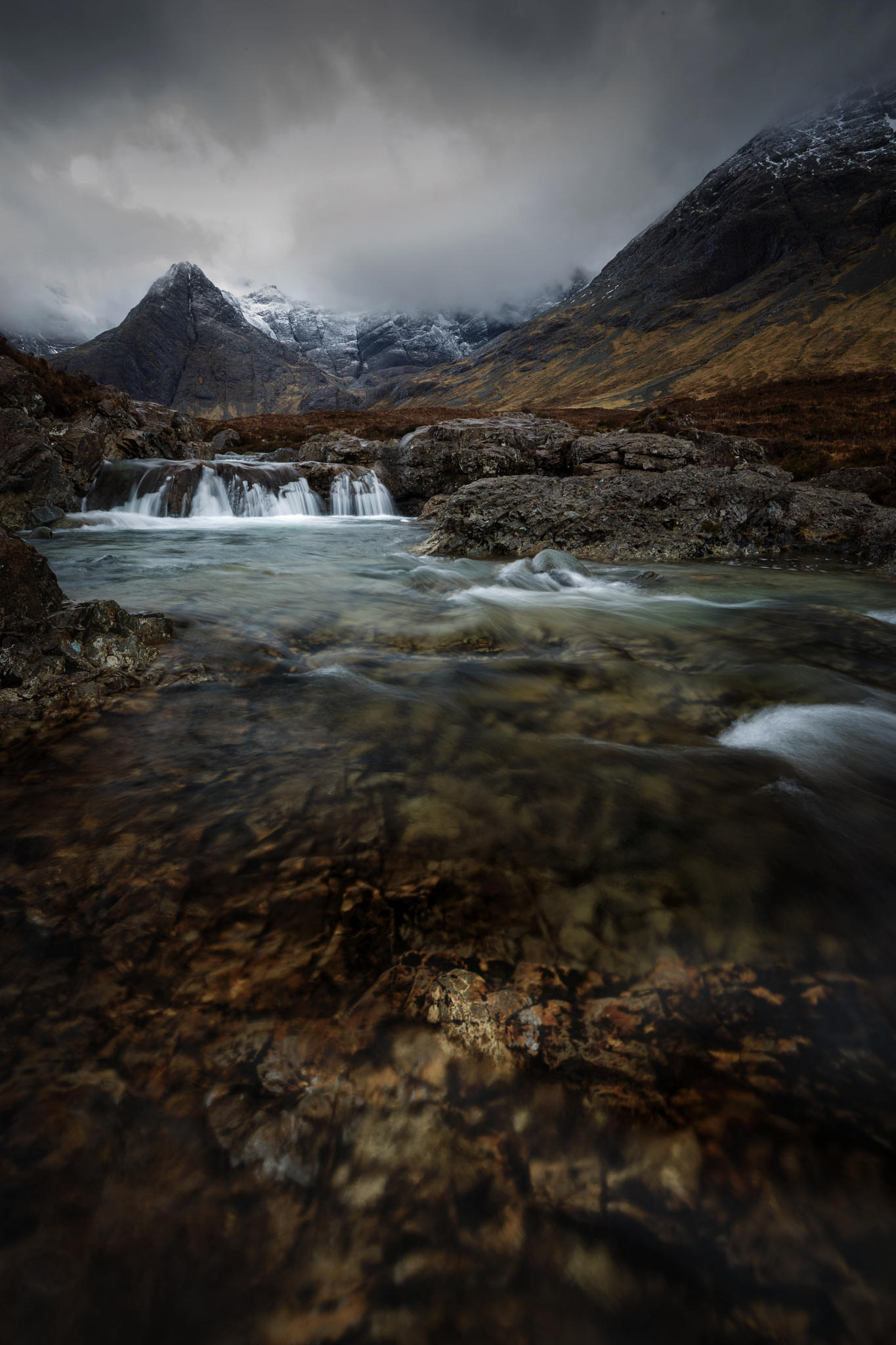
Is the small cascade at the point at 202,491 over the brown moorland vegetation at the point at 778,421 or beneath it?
beneath

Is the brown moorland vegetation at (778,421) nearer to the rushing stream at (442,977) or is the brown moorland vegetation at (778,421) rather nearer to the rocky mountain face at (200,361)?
the rushing stream at (442,977)

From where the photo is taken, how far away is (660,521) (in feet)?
34.1

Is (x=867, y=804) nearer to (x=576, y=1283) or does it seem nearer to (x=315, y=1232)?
(x=576, y=1283)

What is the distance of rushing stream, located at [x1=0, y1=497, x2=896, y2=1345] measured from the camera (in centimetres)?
105

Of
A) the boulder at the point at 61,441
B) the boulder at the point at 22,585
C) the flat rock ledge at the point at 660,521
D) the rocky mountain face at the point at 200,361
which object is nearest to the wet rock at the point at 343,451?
the boulder at the point at 61,441

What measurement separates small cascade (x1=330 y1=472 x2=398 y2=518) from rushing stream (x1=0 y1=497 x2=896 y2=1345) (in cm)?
1700

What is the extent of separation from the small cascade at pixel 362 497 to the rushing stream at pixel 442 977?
17.0 meters

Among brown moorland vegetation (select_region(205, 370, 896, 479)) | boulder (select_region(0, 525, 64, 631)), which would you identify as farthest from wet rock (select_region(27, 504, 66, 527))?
brown moorland vegetation (select_region(205, 370, 896, 479))

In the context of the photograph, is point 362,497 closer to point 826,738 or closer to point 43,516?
point 43,516

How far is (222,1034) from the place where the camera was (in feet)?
4.76

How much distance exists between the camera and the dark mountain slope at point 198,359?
15938 cm

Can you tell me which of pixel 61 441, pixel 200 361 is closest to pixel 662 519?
pixel 61 441

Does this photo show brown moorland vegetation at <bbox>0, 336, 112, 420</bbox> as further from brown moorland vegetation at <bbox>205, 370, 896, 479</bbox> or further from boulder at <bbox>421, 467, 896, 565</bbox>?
boulder at <bbox>421, 467, 896, 565</bbox>

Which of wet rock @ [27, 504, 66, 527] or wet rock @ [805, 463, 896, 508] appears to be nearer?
wet rock @ [805, 463, 896, 508]
